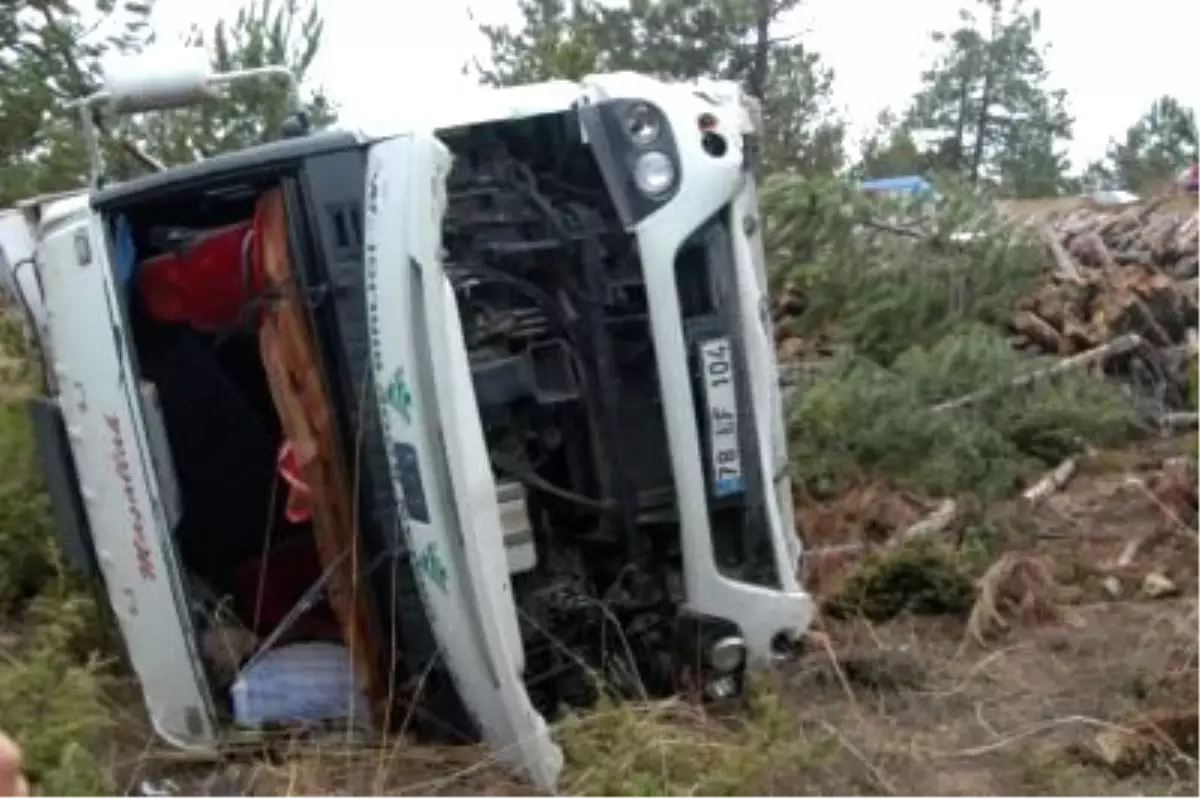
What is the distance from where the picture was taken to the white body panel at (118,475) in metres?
5.87

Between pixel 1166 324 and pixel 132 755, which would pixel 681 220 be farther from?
pixel 1166 324

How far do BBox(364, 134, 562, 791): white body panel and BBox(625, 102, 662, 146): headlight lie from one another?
628mm

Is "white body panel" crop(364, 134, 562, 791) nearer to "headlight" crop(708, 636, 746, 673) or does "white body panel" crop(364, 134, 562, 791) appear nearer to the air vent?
the air vent

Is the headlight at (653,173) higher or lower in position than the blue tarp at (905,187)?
higher

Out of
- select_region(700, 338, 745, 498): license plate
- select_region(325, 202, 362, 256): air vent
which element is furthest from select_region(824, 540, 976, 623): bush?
select_region(325, 202, 362, 256): air vent

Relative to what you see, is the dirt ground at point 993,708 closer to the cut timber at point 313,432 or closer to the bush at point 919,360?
the cut timber at point 313,432

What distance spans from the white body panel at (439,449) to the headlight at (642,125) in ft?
2.06

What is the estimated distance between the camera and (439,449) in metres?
5.37

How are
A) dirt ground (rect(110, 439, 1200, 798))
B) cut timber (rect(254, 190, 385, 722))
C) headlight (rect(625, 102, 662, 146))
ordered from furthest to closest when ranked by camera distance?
headlight (rect(625, 102, 662, 146))
cut timber (rect(254, 190, 385, 722))
dirt ground (rect(110, 439, 1200, 798))

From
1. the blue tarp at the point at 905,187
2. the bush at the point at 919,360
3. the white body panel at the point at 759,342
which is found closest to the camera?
the white body panel at the point at 759,342

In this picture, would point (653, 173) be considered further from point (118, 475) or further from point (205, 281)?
point (118, 475)

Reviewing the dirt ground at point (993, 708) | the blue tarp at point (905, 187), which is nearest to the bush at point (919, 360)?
the blue tarp at point (905, 187)

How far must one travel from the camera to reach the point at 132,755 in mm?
6148

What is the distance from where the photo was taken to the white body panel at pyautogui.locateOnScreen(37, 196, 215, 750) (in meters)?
5.87
